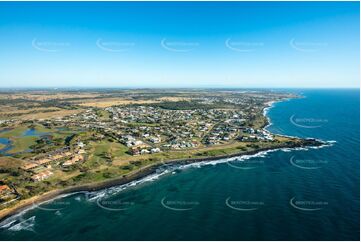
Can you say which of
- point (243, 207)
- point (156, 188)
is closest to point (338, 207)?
point (243, 207)

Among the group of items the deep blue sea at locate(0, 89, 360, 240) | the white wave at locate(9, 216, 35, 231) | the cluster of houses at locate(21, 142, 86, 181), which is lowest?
the white wave at locate(9, 216, 35, 231)

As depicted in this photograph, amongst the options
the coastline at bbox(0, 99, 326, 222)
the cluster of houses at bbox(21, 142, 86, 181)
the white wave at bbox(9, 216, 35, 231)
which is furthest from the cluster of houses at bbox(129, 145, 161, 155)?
the white wave at bbox(9, 216, 35, 231)

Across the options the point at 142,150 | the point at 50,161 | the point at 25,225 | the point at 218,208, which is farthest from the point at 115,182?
the point at 218,208

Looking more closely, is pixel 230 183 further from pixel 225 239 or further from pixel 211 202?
pixel 225 239

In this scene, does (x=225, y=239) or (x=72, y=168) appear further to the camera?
(x=72, y=168)

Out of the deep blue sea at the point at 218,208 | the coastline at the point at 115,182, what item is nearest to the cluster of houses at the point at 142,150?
the coastline at the point at 115,182

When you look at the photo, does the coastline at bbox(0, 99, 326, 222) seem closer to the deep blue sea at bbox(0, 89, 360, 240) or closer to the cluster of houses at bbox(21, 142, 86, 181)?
the deep blue sea at bbox(0, 89, 360, 240)

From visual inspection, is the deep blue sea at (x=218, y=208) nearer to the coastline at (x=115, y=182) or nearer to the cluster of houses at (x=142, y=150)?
the coastline at (x=115, y=182)

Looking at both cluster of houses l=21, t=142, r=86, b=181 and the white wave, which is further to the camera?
cluster of houses l=21, t=142, r=86, b=181

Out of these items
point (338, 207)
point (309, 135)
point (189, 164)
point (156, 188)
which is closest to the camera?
point (338, 207)
